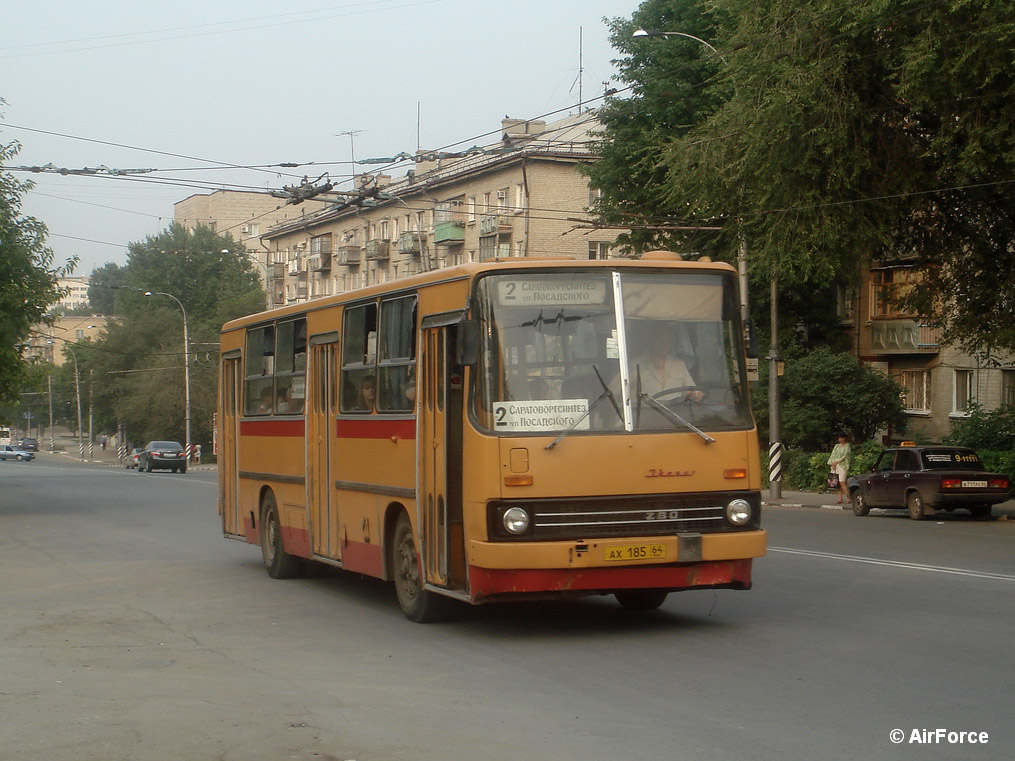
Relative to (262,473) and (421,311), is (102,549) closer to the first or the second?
(262,473)

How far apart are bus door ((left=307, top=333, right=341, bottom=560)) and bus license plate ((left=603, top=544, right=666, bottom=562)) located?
3903mm

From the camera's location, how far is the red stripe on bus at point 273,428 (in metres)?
14.2

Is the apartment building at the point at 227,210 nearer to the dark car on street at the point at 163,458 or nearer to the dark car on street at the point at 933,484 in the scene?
the dark car on street at the point at 163,458

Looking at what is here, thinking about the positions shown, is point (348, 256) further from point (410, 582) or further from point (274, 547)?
point (410, 582)

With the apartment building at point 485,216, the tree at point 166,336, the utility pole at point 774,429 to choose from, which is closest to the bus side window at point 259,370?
the utility pole at point 774,429

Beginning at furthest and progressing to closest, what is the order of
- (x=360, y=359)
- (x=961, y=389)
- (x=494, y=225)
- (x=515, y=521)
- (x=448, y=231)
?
(x=448, y=231)
(x=494, y=225)
(x=961, y=389)
(x=360, y=359)
(x=515, y=521)

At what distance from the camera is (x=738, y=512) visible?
34.1 ft

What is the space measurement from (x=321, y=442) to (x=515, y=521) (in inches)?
161

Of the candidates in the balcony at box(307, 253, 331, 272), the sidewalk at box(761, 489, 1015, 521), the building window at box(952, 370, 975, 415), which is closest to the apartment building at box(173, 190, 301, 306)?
Result: the balcony at box(307, 253, 331, 272)

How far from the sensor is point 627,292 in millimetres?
10438

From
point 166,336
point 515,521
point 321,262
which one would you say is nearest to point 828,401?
point 515,521

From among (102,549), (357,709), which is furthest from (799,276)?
(357,709)

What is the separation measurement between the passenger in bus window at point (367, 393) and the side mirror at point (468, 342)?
85.6 inches

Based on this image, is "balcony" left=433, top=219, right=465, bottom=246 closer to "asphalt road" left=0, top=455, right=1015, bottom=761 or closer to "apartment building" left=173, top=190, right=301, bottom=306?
"asphalt road" left=0, top=455, right=1015, bottom=761
